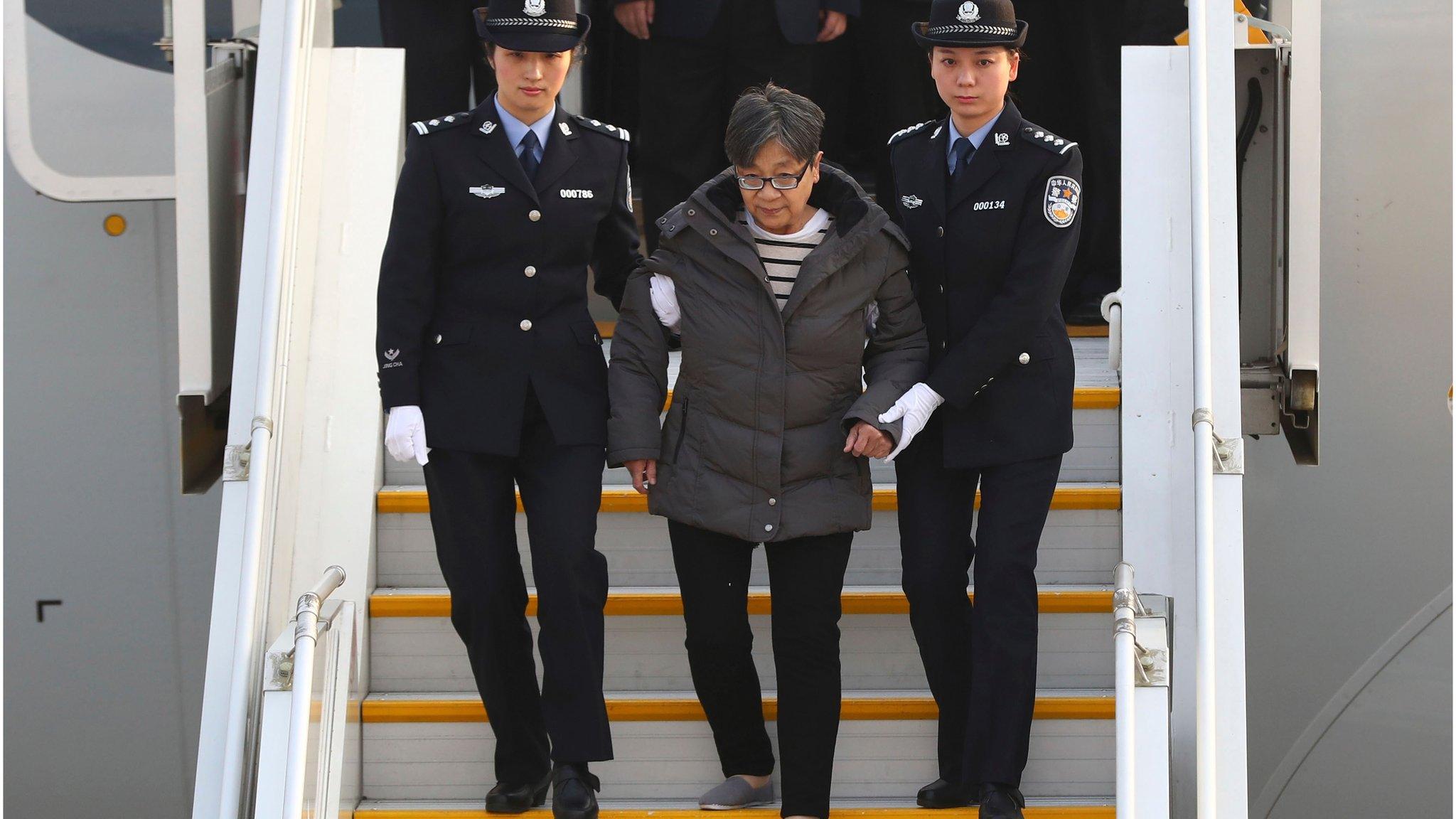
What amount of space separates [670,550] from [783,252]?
997mm

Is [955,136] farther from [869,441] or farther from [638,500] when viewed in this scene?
[638,500]

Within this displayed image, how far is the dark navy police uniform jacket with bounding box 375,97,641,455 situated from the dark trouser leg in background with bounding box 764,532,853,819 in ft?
1.57

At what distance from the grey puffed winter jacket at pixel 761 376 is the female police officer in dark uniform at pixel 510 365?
0.12 m

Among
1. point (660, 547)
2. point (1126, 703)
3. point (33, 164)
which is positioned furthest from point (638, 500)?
point (33, 164)

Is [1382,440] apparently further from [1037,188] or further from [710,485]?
[710,485]

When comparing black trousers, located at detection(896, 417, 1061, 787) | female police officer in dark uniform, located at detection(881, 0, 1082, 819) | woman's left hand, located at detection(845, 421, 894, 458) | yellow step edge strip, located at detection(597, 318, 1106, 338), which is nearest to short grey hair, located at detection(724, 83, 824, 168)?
female police officer in dark uniform, located at detection(881, 0, 1082, 819)

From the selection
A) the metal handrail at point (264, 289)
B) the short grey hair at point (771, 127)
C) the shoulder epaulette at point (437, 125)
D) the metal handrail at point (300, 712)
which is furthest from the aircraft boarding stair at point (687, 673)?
the short grey hair at point (771, 127)

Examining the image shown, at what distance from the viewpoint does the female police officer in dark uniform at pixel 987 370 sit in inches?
112

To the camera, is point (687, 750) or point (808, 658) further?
point (687, 750)

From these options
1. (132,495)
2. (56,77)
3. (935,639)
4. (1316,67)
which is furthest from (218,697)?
(1316,67)

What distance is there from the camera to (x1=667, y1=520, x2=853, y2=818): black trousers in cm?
294

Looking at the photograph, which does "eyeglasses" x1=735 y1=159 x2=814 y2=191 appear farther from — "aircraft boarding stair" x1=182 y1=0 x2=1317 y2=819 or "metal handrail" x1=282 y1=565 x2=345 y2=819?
"metal handrail" x1=282 y1=565 x2=345 y2=819

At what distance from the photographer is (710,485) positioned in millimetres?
2877

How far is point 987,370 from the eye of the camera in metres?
2.85
